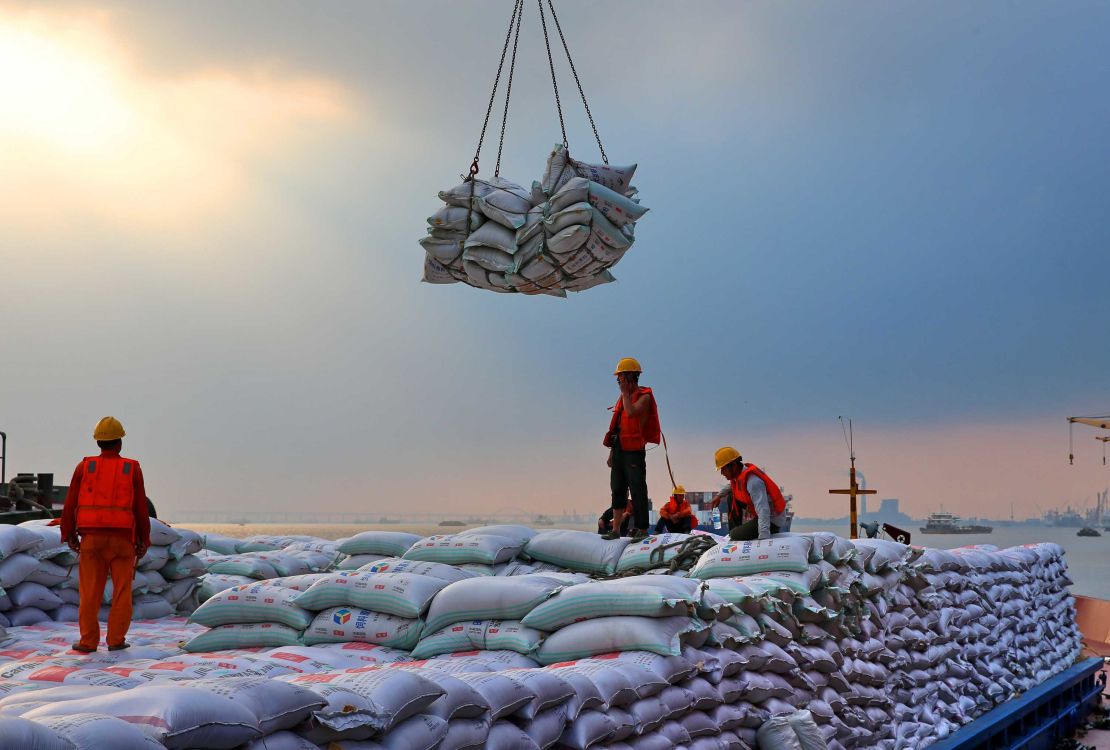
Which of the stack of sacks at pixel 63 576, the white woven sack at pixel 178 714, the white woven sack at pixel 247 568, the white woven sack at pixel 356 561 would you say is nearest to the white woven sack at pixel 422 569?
the white woven sack at pixel 356 561

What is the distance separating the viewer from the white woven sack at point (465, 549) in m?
5.44

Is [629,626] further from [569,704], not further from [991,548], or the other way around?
[991,548]

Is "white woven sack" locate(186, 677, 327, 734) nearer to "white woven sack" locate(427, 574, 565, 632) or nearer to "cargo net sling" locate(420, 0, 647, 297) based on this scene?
"white woven sack" locate(427, 574, 565, 632)

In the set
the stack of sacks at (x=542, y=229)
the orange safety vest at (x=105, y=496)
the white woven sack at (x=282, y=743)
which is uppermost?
the stack of sacks at (x=542, y=229)

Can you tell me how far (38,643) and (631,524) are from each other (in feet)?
10.5

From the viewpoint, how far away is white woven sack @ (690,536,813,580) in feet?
14.8

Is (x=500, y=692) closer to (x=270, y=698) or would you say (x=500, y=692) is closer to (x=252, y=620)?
(x=270, y=698)

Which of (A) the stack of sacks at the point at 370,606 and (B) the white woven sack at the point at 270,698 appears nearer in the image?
(B) the white woven sack at the point at 270,698

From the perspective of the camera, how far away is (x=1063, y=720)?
6418 mm

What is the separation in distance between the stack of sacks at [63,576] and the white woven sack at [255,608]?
48.6 inches

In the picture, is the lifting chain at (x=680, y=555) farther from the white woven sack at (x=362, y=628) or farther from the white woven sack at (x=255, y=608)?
the white woven sack at (x=255, y=608)

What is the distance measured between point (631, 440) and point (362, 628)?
2232 millimetres

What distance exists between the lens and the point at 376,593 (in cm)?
430

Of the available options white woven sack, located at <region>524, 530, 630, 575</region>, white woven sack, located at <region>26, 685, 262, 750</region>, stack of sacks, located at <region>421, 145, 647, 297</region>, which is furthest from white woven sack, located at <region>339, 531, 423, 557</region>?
white woven sack, located at <region>26, 685, 262, 750</region>
